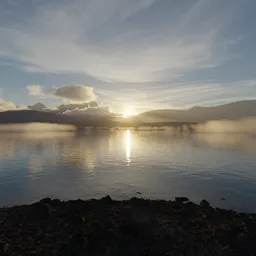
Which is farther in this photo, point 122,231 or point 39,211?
point 39,211

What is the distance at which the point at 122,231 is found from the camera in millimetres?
25328

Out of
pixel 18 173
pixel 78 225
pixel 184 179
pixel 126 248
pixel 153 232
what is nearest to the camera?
pixel 126 248

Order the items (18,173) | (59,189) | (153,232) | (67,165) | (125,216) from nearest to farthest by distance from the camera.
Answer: (153,232)
(125,216)
(59,189)
(18,173)
(67,165)

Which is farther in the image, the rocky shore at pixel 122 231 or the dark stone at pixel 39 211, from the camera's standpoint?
the dark stone at pixel 39 211

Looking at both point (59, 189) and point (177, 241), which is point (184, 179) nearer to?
point (59, 189)

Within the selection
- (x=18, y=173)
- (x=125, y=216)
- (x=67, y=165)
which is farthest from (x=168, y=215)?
(x=67, y=165)

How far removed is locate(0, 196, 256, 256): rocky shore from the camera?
914 inches

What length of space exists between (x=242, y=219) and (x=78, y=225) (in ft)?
61.5

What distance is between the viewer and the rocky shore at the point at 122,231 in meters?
23.2

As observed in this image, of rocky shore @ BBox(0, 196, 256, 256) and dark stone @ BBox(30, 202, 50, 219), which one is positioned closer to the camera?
rocky shore @ BBox(0, 196, 256, 256)

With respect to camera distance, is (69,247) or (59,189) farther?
(59,189)

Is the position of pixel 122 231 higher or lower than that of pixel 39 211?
higher

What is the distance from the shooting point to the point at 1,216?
31875 mm

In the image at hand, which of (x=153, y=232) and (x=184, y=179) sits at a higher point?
(x=153, y=232)
